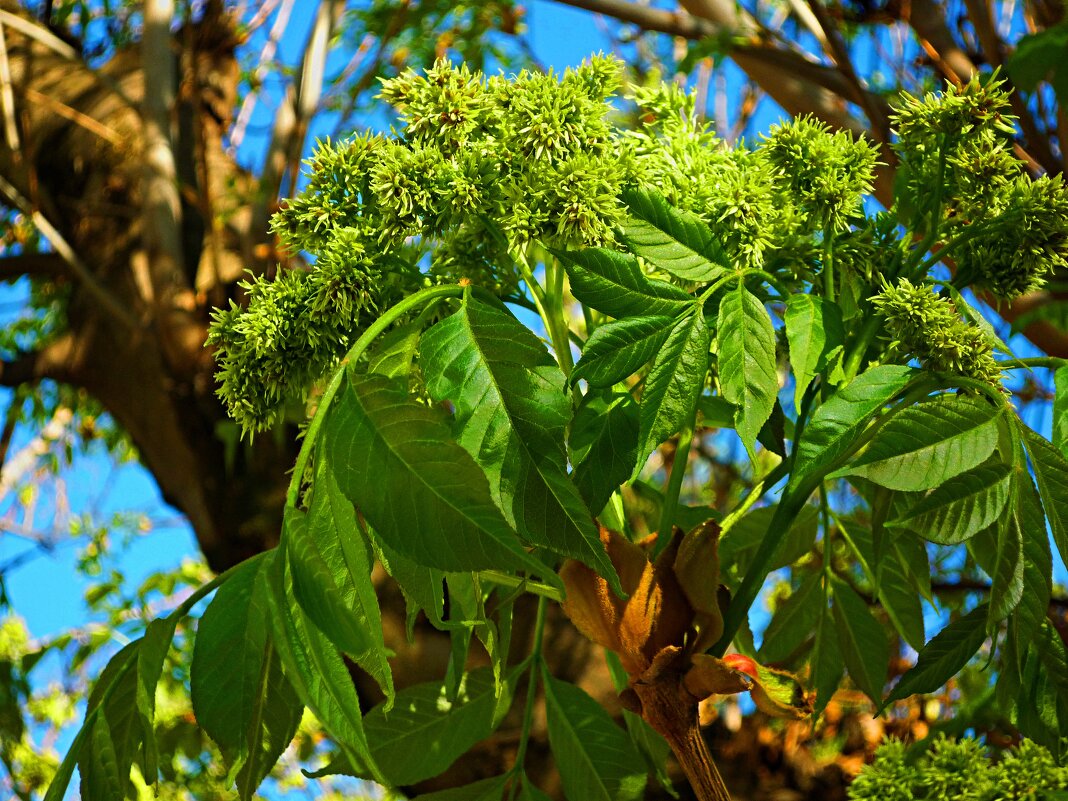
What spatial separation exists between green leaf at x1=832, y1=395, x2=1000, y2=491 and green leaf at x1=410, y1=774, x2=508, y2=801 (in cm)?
30

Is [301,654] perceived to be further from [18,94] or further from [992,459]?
[18,94]

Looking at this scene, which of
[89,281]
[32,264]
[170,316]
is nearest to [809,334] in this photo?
[170,316]

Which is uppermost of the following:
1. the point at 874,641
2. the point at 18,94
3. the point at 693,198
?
the point at 18,94

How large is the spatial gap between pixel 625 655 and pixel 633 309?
0.16m

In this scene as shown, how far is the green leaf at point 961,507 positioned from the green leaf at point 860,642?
228 millimetres

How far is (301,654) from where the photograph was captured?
0.40 meters

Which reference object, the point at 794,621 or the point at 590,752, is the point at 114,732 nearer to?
the point at 590,752

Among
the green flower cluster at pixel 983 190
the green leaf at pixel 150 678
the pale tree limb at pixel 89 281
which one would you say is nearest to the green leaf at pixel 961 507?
the green flower cluster at pixel 983 190

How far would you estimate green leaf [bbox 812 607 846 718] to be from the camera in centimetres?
66

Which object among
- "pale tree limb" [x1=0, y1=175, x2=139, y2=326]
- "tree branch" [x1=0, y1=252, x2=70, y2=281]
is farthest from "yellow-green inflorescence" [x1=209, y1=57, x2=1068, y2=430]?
"tree branch" [x1=0, y1=252, x2=70, y2=281]

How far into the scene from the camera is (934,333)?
0.46 m

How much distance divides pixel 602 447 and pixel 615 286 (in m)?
0.07

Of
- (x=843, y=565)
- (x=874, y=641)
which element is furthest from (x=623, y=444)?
(x=843, y=565)

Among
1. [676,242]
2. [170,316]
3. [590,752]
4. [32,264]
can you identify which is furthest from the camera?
[32,264]
